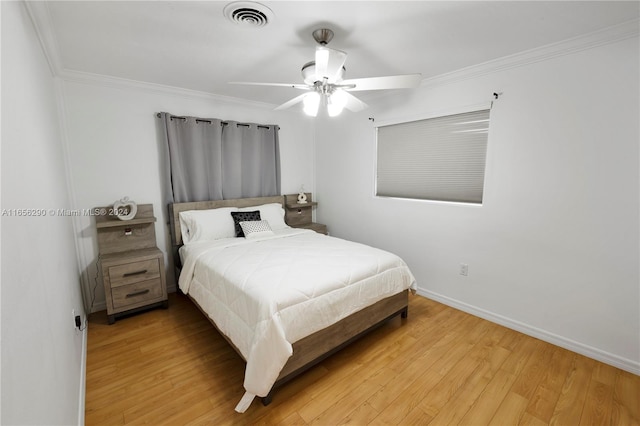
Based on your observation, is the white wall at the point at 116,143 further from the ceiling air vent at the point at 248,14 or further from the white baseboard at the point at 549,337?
the white baseboard at the point at 549,337

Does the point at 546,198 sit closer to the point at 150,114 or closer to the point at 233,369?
the point at 233,369

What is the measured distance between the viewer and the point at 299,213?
427 centimetres

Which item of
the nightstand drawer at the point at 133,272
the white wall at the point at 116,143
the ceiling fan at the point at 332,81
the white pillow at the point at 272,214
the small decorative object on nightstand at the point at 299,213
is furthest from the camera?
the small decorative object on nightstand at the point at 299,213

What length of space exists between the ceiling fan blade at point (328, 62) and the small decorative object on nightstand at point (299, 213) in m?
2.42

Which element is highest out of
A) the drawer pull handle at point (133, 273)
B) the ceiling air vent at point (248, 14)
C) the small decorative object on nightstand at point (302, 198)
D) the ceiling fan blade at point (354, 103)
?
the ceiling air vent at point (248, 14)

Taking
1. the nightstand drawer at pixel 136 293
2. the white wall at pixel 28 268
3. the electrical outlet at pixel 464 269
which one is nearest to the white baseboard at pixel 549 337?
the electrical outlet at pixel 464 269

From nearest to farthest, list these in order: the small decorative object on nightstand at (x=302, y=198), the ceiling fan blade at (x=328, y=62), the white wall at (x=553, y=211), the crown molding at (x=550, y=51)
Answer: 1. the ceiling fan blade at (x=328, y=62)
2. the crown molding at (x=550, y=51)
3. the white wall at (x=553, y=211)
4. the small decorative object on nightstand at (x=302, y=198)

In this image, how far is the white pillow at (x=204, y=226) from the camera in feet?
10.1

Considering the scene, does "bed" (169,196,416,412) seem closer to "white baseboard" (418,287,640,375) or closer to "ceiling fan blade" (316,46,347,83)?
"white baseboard" (418,287,640,375)

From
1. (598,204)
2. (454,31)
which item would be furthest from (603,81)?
(454,31)

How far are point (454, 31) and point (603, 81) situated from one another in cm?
111

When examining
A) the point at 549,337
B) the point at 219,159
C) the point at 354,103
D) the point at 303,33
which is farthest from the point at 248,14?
the point at 549,337

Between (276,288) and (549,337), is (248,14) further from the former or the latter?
(549,337)

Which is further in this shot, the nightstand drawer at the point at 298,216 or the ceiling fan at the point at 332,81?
the nightstand drawer at the point at 298,216
